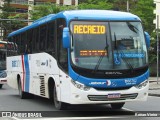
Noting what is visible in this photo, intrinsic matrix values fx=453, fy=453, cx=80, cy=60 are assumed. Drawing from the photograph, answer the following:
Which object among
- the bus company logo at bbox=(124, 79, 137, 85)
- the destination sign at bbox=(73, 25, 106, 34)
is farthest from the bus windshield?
the bus company logo at bbox=(124, 79, 137, 85)

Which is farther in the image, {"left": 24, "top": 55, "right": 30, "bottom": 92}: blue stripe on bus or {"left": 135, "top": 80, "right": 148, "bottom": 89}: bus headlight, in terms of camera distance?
{"left": 24, "top": 55, "right": 30, "bottom": 92}: blue stripe on bus

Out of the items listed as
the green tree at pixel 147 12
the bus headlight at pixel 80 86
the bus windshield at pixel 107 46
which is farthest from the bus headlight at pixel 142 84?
the green tree at pixel 147 12

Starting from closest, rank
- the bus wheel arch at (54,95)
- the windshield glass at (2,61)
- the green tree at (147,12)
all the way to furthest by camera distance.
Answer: the bus wheel arch at (54,95), the windshield glass at (2,61), the green tree at (147,12)

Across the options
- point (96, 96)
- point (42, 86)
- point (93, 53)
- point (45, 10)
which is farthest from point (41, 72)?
point (45, 10)

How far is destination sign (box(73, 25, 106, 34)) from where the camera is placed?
13.3 meters

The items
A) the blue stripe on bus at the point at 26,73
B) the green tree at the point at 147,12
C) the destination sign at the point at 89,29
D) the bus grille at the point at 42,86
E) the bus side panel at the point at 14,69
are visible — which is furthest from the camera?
the green tree at the point at 147,12

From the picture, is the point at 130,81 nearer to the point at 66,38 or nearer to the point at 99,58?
the point at 99,58

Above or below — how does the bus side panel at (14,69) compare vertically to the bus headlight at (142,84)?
below

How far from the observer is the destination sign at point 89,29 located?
43.8 ft

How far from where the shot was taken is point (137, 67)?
1334 centimetres

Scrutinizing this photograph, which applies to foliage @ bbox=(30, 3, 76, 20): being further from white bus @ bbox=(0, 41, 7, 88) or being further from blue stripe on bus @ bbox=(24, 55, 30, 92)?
blue stripe on bus @ bbox=(24, 55, 30, 92)

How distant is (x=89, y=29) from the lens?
13391 mm

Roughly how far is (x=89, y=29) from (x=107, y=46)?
0.74 metres

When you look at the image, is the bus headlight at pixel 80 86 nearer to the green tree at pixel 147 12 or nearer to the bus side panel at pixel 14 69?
the bus side panel at pixel 14 69
